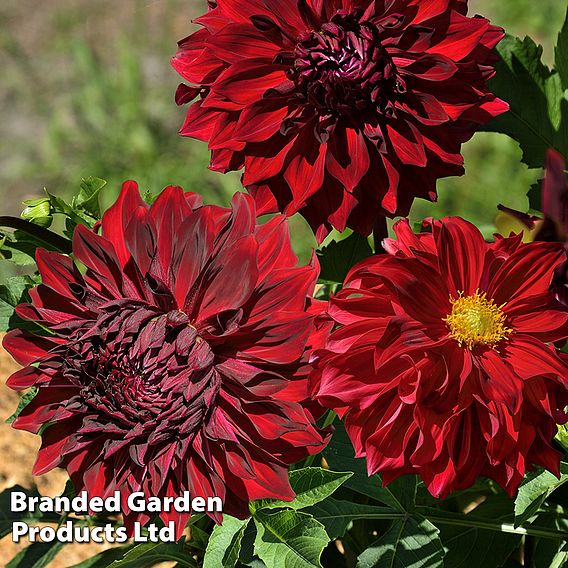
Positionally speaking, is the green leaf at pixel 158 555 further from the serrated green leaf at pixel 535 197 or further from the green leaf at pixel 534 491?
the serrated green leaf at pixel 535 197

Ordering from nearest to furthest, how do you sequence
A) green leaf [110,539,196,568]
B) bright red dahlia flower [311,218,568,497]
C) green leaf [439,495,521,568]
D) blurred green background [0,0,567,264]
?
bright red dahlia flower [311,218,568,497]
green leaf [110,539,196,568]
green leaf [439,495,521,568]
blurred green background [0,0,567,264]

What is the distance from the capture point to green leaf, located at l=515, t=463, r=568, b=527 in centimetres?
58

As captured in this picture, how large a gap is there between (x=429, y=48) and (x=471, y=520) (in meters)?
0.35

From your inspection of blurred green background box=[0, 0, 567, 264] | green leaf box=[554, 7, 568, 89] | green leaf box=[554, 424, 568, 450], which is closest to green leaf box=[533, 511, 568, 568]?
green leaf box=[554, 424, 568, 450]

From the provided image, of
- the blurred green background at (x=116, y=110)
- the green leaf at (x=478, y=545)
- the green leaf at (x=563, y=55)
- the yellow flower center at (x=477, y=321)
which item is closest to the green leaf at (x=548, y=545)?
the green leaf at (x=478, y=545)

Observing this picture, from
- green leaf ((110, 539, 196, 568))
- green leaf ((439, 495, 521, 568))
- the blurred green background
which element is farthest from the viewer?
the blurred green background

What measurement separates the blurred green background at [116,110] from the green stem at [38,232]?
103cm

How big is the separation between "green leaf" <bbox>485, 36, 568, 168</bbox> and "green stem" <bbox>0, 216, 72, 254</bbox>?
0.36 m

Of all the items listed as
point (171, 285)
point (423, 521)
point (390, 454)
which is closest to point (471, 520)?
point (423, 521)

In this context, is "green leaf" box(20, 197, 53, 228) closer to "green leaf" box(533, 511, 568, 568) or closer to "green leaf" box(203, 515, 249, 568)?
"green leaf" box(203, 515, 249, 568)

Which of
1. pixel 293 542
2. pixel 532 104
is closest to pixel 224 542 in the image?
pixel 293 542

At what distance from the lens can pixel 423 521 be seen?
656mm

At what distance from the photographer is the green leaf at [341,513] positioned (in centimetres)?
65

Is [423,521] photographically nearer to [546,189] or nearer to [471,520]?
[471,520]
